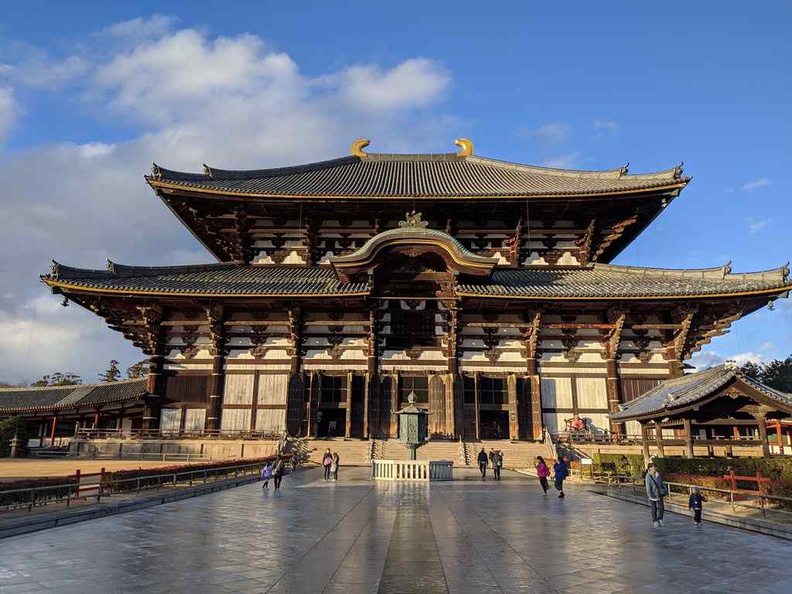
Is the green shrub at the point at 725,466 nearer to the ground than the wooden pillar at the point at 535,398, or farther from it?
nearer to the ground

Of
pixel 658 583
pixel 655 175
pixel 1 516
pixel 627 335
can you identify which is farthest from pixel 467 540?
pixel 655 175

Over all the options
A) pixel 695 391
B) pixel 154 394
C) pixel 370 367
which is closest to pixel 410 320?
pixel 370 367

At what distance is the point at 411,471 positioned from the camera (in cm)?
1928

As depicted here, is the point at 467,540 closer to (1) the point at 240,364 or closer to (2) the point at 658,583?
(2) the point at 658,583

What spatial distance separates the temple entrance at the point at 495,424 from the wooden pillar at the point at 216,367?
13963 mm

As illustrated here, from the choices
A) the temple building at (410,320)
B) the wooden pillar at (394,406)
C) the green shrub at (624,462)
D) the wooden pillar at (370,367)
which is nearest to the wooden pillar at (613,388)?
the temple building at (410,320)

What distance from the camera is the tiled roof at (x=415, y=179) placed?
2891cm

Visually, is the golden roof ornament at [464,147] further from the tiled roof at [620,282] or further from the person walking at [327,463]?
the person walking at [327,463]

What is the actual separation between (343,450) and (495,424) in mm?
8639

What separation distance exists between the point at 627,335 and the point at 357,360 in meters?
14.7

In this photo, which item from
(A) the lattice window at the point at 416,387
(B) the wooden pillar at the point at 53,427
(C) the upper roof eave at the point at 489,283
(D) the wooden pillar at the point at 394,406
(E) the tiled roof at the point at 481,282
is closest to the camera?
(C) the upper roof eave at the point at 489,283

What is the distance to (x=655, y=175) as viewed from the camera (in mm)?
30000

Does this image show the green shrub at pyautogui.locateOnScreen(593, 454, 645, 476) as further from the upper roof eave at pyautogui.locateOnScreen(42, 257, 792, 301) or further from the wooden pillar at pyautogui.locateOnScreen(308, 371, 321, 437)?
the wooden pillar at pyautogui.locateOnScreen(308, 371, 321, 437)

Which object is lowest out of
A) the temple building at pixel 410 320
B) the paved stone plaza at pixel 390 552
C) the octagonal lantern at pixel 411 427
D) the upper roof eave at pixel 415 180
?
the paved stone plaza at pixel 390 552
